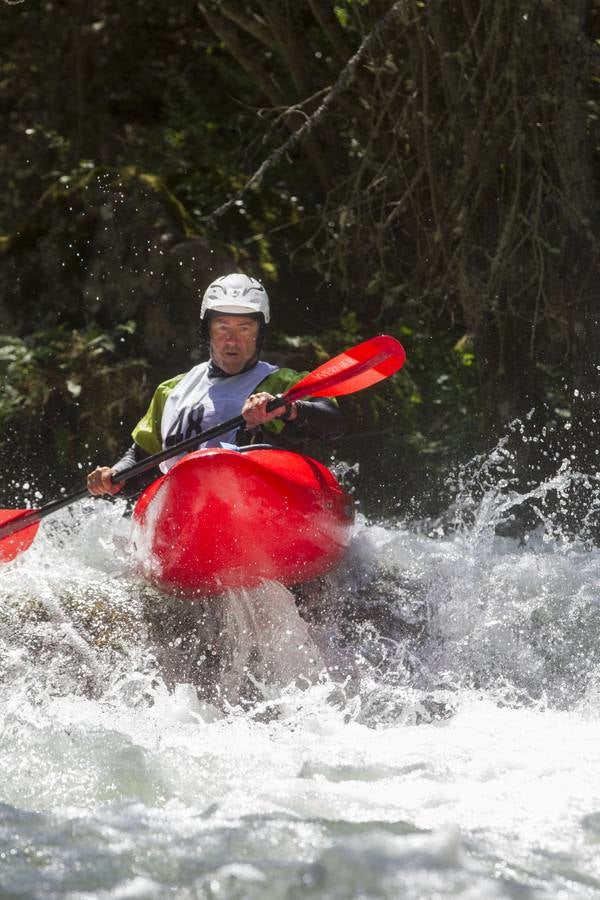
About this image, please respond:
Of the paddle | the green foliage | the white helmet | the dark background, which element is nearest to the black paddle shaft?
the paddle

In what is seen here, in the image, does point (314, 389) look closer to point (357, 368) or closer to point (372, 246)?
point (357, 368)

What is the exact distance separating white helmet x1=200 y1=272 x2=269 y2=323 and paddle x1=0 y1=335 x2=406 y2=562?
17.9 inches

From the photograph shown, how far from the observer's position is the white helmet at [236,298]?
4.62 metres

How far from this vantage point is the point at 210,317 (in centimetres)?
470

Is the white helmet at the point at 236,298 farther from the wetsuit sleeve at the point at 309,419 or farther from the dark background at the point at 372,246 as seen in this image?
the dark background at the point at 372,246

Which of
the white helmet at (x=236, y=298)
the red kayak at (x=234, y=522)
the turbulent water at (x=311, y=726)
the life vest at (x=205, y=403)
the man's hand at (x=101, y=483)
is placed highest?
the white helmet at (x=236, y=298)

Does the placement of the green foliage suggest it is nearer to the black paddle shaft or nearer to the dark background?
the dark background

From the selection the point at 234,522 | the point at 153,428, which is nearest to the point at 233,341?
the point at 153,428

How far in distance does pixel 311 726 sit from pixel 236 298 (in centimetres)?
191

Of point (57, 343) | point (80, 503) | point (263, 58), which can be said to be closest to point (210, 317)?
point (80, 503)

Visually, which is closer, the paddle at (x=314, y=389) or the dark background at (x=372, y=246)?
the paddle at (x=314, y=389)

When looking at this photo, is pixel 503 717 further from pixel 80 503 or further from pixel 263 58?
pixel 263 58

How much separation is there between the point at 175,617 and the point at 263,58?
492 cm

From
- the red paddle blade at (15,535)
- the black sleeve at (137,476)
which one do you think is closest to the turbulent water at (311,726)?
the red paddle blade at (15,535)
